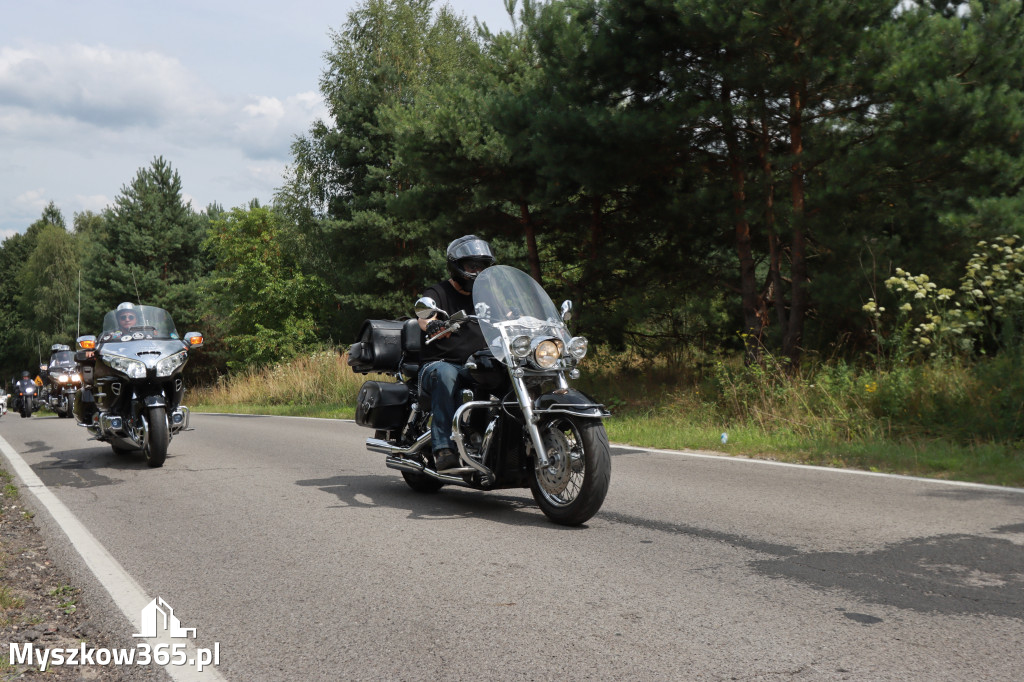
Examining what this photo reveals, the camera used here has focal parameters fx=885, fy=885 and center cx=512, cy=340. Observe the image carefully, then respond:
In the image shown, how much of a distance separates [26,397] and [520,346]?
26.4 m

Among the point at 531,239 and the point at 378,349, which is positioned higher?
the point at 531,239

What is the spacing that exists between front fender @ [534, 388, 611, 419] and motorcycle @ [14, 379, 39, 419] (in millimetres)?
26086

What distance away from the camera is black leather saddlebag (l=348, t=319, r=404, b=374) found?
24.2 ft

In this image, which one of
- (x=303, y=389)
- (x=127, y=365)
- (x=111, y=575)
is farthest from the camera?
(x=303, y=389)

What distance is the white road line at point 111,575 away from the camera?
3494mm

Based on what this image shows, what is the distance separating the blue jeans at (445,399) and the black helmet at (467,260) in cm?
73

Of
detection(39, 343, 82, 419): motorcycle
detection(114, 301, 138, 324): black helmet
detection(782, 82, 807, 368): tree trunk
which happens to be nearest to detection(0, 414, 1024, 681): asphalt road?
detection(114, 301, 138, 324): black helmet

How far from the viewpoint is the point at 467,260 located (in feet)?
22.4

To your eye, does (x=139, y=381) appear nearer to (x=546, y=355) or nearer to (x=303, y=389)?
(x=546, y=355)

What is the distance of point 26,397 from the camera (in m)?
27.5

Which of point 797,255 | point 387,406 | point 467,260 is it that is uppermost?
point 797,255

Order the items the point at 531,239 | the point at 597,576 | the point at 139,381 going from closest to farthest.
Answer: the point at 597,576, the point at 139,381, the point at 531,239

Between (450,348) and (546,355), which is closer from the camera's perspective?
(546,355)

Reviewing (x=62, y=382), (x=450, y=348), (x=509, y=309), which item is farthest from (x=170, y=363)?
(x=62, y=382)
